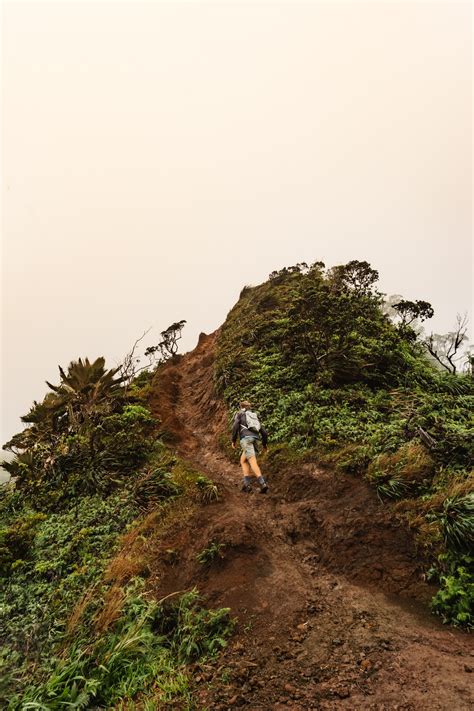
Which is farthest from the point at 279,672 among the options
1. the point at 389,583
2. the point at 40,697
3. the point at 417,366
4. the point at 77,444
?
the point at 417,366

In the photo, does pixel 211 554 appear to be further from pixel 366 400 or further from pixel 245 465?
pixel 366 400

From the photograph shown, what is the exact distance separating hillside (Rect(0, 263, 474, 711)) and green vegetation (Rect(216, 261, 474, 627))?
0.15 ft

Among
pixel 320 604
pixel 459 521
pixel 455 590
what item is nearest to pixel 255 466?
pixel 320 604

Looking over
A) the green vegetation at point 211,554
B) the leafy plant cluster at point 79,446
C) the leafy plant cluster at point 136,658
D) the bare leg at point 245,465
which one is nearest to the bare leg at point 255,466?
the bare leg at point 245,465

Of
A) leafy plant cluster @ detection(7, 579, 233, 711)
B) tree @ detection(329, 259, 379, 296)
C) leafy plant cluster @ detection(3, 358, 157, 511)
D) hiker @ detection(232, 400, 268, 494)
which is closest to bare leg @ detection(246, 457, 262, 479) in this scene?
hiker @ detection(232, 400, 268, 494)

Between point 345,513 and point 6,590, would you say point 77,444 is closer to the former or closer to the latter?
point 6,590

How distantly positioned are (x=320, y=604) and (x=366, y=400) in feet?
19.4

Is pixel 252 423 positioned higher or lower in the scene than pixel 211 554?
higher

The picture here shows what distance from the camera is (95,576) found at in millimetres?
6109

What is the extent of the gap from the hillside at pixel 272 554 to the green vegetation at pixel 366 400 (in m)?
0.05

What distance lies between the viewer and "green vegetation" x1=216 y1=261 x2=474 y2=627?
5426 millimetres

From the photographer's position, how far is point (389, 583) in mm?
4926

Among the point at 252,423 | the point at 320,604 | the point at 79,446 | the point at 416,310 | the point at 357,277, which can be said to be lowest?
the point at 320,604

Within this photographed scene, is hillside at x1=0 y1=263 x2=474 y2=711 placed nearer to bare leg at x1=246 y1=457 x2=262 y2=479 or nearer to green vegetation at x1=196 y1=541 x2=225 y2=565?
green vegetation at x1=196 y1=541 x2=225 y2=565
